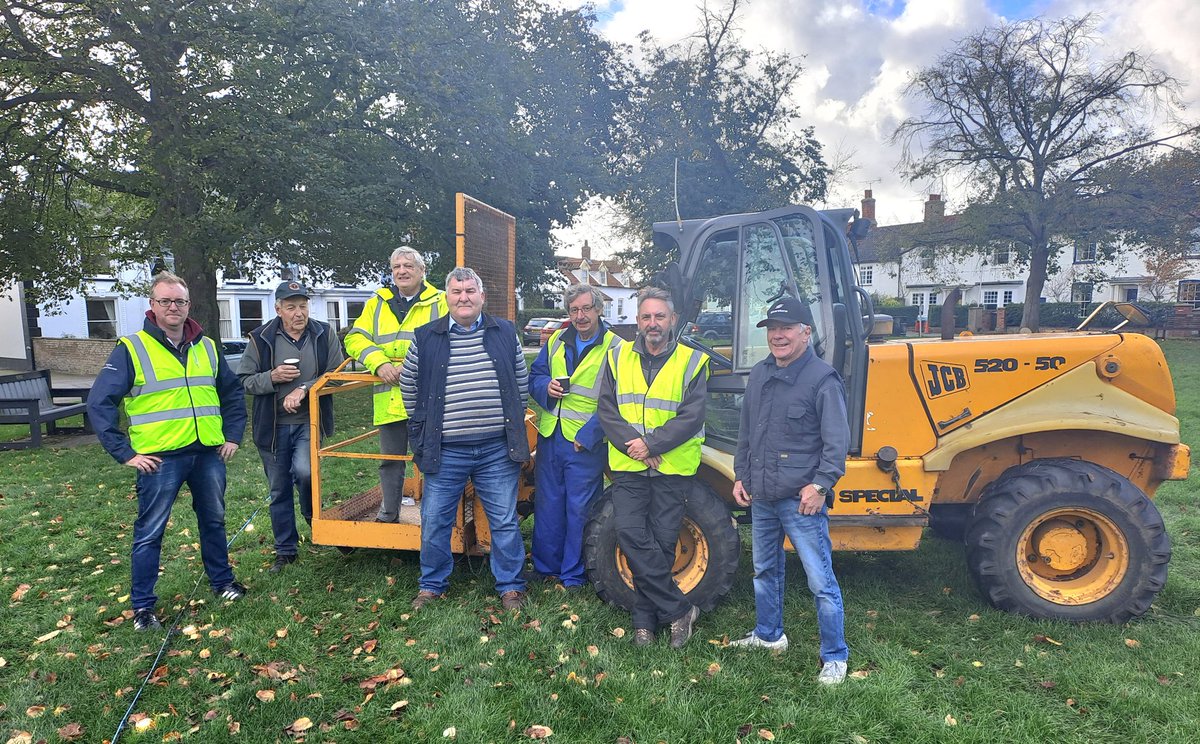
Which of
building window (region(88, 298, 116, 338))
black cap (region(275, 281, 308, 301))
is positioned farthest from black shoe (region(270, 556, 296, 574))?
building window (region(88, 298, 116, 338))

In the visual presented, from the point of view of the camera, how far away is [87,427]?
11.1 m

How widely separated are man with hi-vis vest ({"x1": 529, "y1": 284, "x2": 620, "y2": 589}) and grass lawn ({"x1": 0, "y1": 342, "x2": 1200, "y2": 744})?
1.27 ft

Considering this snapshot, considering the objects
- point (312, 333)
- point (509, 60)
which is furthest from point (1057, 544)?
point (509, 60)

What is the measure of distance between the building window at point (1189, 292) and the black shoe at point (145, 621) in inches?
1768

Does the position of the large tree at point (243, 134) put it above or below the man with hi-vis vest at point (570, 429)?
above

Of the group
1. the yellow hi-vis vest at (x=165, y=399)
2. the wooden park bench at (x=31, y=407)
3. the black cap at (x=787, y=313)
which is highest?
the black cap at (x=787, y=313)

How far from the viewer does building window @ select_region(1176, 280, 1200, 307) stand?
35656 millimetres

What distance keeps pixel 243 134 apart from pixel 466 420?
8299 mm

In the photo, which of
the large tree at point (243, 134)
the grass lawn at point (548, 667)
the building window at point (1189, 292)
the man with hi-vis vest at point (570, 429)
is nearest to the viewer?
the grass lawn at point (548, 667)

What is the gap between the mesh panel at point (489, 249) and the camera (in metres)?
4.64

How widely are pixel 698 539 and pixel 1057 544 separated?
2.11m

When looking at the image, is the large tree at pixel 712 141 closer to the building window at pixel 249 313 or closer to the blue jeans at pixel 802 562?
the blue jeans at pixel 802 562

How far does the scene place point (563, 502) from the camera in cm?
454

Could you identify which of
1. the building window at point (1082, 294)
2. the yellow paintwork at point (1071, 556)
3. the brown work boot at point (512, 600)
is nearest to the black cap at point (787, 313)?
the yellow paintwork at point (1071, 556)
